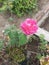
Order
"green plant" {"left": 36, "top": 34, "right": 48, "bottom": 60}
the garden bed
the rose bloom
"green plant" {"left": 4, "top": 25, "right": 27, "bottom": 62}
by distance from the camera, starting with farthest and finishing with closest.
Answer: the garden bed, "green plant" {"left": 36, "top": 34, "right": 48, "bottom": 60}, "green plant" {"left": 4, "top": 25, "right": 27, "bottom": 62}, the rose bloom

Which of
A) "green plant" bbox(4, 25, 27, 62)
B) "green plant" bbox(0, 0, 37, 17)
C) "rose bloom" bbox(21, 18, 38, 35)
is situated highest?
"green plant" bbox(0, 0, 37, 17)

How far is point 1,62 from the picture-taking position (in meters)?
3.84

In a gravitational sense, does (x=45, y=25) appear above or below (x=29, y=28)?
above

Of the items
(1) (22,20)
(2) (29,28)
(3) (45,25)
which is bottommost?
(2) (29,28)

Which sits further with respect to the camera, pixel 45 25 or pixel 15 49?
pixel 45 25

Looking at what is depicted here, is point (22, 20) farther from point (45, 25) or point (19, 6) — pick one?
point (45, 25)

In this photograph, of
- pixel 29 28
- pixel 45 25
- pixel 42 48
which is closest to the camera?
pixel 29 28

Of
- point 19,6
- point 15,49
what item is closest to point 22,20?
point 19,6

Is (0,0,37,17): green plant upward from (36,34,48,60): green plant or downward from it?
upward

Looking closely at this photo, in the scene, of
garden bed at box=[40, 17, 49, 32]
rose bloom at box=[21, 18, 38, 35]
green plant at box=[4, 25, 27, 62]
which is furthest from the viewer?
garden bed at box=[40, 17, 49, 32]

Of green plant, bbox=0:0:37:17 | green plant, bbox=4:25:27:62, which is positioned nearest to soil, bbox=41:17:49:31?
green plant, bbox=0:0:37:17

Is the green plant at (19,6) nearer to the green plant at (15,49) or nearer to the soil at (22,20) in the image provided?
the soil at (22,20)

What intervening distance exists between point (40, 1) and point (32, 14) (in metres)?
0.40

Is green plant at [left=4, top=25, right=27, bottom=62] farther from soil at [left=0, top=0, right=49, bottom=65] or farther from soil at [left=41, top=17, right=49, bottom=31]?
soil at [left=41, top=17, right=49, bottom=31]
